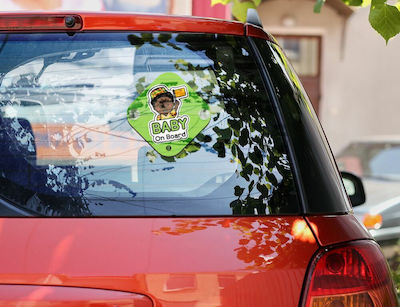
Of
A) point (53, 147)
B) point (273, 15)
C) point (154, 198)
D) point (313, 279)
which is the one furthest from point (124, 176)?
point (273, 15)

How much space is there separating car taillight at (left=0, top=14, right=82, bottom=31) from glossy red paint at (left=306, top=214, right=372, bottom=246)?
0.89 m

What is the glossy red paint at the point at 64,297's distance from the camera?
1.76 meters

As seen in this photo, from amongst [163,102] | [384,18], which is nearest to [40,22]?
[163,102]

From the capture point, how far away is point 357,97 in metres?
17.2

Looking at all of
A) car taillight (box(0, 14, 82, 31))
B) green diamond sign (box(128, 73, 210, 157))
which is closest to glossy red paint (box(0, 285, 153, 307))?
green diamond sign (box(128, 73, 210, 157))

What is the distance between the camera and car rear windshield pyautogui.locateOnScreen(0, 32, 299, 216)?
→ 76.9 inches

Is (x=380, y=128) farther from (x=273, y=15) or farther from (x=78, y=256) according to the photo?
(x=78, y=256)

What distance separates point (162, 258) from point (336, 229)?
0.50m

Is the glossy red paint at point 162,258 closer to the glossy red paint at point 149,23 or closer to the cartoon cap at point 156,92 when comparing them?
the cartoon cap at point 156,92

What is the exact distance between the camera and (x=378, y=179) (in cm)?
875

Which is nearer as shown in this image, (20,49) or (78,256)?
(78,256)

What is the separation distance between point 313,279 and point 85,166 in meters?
0.68

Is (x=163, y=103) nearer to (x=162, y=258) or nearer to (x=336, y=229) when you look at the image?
(x=162, y=258)

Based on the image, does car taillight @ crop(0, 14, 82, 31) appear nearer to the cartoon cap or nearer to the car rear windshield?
the car rear windshield
